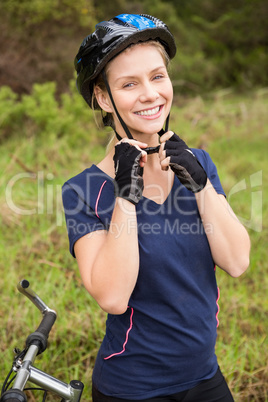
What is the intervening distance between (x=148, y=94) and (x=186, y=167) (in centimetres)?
35

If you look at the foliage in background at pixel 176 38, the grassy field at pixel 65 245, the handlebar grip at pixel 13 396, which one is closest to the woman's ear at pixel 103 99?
the handlebar grip at pixel 13 396

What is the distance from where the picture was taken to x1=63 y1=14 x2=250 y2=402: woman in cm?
169

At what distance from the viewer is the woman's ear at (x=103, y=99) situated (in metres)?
2.03

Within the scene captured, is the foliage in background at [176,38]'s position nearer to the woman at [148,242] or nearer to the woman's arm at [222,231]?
the woman at [148,242]

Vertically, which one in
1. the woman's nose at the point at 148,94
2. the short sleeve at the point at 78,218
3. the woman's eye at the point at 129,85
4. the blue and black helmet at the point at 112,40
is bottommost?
the short sleeve at the point at 78,218

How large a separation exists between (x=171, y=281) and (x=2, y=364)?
1916 mm

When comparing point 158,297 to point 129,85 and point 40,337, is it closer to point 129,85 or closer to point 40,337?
point 40,337

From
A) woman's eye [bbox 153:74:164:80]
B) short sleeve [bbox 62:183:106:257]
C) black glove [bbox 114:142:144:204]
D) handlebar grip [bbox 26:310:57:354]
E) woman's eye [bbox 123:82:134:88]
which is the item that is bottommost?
handlebar grip [bbox 26:310:57:354]

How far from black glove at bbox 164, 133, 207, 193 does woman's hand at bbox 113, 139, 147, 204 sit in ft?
0.40

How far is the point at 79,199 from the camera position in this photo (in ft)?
5.92

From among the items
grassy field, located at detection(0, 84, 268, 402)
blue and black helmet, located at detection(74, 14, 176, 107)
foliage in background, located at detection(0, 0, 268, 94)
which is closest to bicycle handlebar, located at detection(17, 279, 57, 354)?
blue and black helmet, located at detection(74, 14, 176, 107)

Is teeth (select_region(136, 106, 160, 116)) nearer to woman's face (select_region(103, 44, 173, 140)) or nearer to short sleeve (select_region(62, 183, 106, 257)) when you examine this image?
woman's face (select_region(103, 44, 173, 140))

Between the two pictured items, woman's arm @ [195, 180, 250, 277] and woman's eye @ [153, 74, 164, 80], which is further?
woman's eye @ [153, 74, 164, 80]

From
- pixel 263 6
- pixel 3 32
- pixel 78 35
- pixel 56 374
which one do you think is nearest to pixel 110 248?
pixel 56 374
